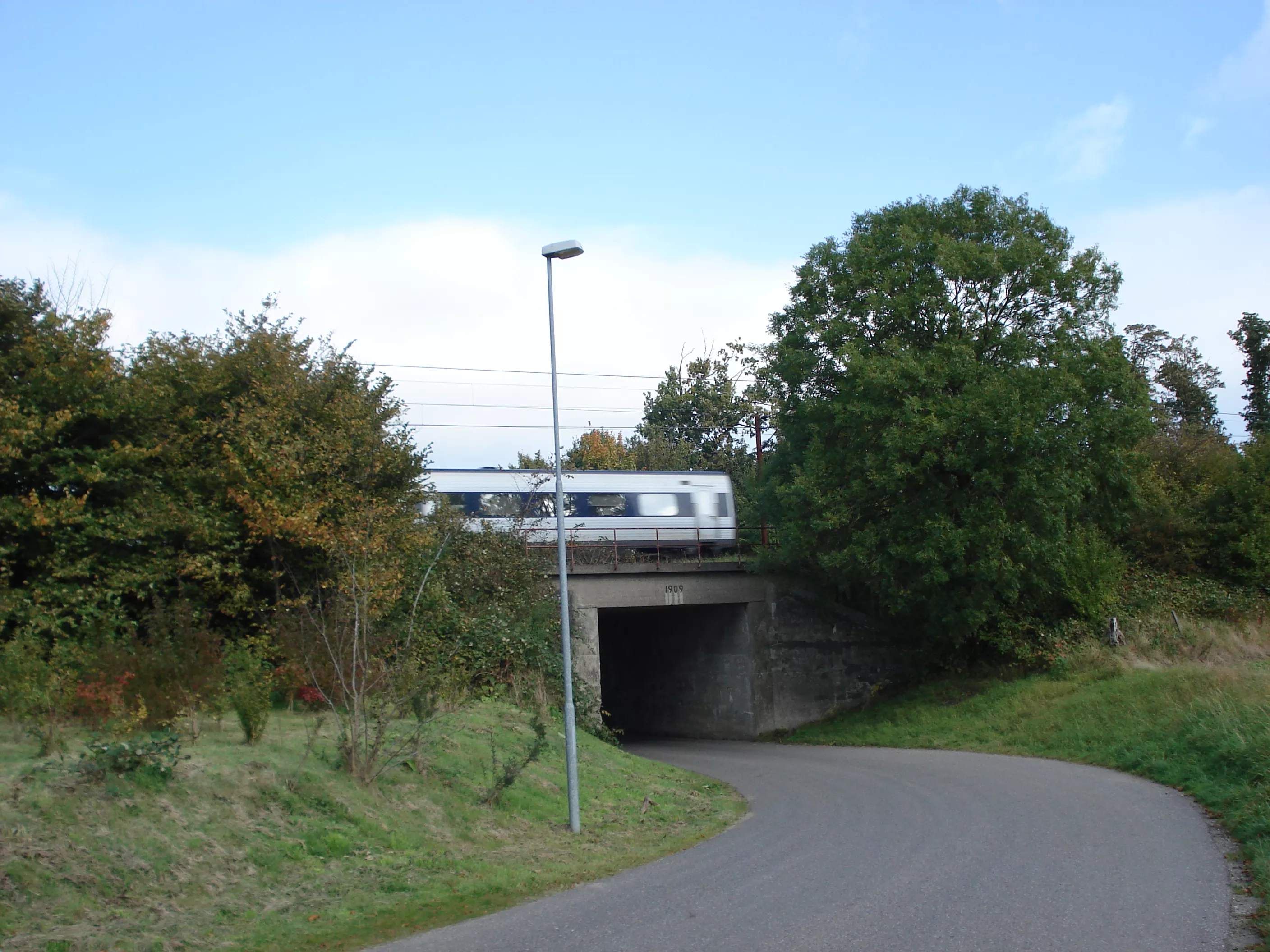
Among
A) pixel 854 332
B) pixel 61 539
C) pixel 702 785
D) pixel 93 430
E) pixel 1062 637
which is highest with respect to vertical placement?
pixel 854 332

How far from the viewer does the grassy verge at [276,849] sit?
26.9 feet

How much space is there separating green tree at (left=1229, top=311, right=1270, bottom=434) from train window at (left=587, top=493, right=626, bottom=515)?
Answer: 2657 centimetres

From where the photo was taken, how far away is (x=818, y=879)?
1002 cm

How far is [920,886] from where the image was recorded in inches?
374

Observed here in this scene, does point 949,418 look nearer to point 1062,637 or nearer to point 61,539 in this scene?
point 1062,637

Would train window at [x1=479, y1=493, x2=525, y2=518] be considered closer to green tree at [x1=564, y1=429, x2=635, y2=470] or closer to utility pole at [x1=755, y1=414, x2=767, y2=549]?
utility pole at [x1=755, y1=414, x2=767, y2=549]

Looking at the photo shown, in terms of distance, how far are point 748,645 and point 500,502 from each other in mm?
9640

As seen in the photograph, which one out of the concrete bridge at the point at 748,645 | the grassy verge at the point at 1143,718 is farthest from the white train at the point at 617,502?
the grassy verge at the point at 1143,718

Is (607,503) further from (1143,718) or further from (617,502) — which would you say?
(1143,718)

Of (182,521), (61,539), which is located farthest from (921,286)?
(61,539)

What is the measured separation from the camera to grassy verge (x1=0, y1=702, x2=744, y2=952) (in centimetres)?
820

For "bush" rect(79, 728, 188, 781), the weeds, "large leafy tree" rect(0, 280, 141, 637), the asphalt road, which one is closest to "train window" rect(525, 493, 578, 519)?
"large leafy tree" rect(0, 280, 141, 637)

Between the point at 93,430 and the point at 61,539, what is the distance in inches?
76.3

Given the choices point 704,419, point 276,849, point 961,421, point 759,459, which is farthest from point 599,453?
point 276,849
